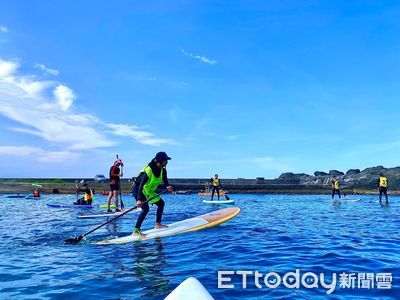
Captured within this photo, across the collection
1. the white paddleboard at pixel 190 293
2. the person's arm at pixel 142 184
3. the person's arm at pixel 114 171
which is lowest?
the white paddleboard at pixel 190 293

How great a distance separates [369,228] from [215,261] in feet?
23.8

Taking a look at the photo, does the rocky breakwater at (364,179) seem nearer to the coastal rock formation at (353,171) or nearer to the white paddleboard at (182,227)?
the coastal rock formation at (353,171)

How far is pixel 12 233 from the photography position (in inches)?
437

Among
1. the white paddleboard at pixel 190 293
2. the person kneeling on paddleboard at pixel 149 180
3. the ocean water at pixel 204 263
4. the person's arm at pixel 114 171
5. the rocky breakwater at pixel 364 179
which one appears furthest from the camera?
the rocky breakwater at pixel 364 179

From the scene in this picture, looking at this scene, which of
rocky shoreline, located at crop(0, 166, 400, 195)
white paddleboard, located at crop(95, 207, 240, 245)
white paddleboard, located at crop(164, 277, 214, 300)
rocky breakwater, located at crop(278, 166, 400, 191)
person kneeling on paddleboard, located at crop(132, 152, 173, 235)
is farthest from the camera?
rocky breakwater, located at crop(278, 166, 400, 191)

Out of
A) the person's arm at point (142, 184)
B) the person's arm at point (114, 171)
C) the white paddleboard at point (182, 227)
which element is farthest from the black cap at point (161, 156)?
the person's arm at point (114, 171)

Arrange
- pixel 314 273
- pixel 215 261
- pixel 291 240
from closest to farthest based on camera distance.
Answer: pixel 314 273 → pixel 215 261 → pixel 291 240

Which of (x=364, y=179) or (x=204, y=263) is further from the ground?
(x=364, y=179)

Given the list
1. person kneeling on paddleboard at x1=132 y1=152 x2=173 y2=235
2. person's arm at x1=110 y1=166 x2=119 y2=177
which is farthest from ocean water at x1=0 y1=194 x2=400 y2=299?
person's arm at x1=110 y1=166 x2=119 y2=177

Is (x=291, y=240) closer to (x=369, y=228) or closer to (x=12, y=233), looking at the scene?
(x=369, y=228)

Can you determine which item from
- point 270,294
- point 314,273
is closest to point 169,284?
point 270,294

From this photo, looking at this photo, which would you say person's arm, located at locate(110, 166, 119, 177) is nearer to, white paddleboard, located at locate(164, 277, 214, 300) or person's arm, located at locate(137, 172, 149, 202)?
person's arm, located at locate(137, 172, 149, 202)

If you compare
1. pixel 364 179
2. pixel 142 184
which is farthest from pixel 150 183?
pixel 364 179

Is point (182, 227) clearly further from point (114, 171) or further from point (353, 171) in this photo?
point (353, 171)
